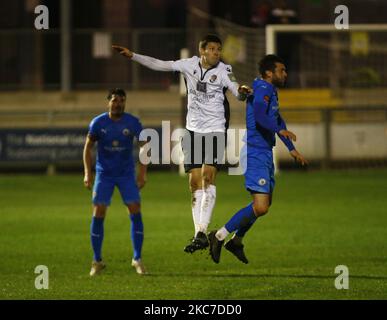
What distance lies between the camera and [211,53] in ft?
40.1

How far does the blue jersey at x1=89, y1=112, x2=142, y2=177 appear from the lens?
1387 centimetres

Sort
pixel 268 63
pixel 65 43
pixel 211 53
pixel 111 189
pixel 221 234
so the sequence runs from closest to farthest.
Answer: pixel 211 53 → pixel 268 63 → pixel 221 234 → pixel 111 189 → pixel 65 43

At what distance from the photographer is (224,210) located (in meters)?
20.4

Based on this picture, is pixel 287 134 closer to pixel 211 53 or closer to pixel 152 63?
pixel 211 53

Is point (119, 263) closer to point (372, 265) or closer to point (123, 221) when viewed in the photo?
point (372, 265)

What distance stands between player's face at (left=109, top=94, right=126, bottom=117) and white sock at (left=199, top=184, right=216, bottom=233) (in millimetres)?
1686

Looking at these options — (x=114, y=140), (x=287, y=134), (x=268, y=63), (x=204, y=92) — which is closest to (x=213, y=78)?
(x=204, y=92)

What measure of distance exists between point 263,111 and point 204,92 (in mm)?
679

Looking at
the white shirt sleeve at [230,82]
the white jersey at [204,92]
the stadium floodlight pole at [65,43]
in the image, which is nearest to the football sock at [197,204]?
the white jersey at [204,92]

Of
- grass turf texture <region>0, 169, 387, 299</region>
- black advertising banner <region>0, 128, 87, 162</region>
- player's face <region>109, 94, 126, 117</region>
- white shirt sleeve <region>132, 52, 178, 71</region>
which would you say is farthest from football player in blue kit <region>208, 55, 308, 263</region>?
black advertising banner <region>0, 128, 87, 162</region>

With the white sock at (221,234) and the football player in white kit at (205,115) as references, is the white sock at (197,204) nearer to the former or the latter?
the football player in white kit at (205,115)

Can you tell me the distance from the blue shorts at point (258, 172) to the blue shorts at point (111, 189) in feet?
5.99

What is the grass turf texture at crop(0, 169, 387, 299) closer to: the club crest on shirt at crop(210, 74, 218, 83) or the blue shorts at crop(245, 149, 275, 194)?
the blue shorts at crop(245, 149, 275, 194)
